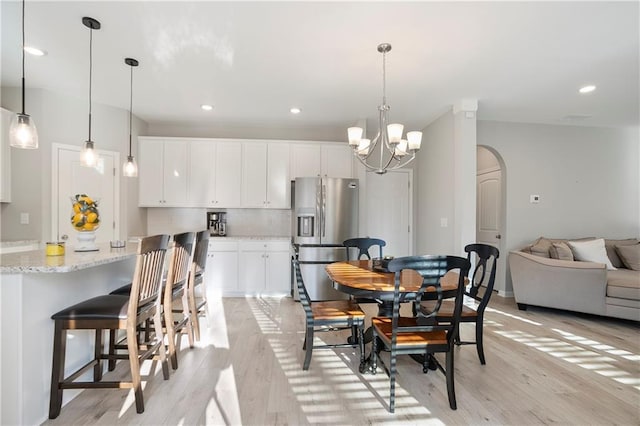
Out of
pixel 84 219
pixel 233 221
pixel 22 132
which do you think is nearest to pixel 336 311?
pixel 84 219

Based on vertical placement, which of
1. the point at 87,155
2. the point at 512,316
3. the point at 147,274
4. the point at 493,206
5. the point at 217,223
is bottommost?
the point at 512,316

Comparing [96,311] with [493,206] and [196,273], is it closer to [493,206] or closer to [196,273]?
[196,273]

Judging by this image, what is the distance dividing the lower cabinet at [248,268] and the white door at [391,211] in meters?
1.71

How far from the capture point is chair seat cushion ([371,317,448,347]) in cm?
188

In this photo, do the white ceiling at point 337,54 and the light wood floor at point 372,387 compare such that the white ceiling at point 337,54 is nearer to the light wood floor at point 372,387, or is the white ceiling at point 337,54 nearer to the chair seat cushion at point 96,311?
the chair seat cushion at point 96,311

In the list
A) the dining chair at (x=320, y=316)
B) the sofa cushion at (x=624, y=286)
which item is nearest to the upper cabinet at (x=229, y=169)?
the dining chair at (x=320, y=316)

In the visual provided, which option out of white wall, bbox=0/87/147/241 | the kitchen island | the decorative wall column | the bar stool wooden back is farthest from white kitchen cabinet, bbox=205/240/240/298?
the decorative wall column

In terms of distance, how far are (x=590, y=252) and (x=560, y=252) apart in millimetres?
480

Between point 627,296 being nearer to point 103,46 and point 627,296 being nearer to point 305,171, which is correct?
point 305,171

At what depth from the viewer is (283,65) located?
2957mm

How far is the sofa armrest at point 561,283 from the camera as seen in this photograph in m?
3.53

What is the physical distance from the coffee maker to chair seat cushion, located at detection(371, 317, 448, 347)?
338 centimetres

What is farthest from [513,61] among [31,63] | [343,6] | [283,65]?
[31,63]

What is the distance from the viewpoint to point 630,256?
4156 millimetres
